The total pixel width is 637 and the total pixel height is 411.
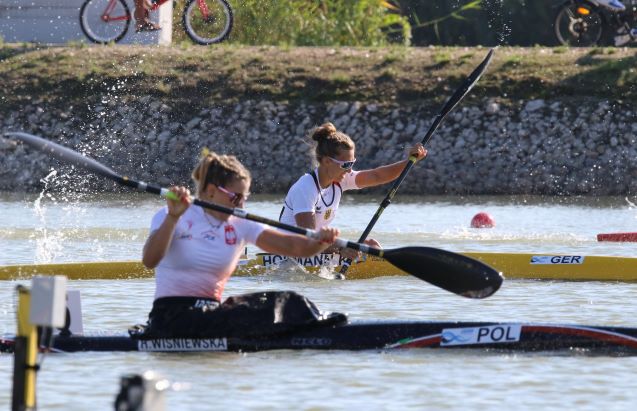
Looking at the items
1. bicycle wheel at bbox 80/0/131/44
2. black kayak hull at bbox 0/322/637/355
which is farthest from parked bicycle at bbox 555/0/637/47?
black kayak hull at bbox 0/322/637/355

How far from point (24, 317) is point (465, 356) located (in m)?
2.80

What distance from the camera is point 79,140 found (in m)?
22.1

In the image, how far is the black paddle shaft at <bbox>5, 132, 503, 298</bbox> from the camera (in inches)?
293

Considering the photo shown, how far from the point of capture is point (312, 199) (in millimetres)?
10359

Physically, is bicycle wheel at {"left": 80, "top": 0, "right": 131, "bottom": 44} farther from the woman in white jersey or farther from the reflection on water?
the woman in white jersey

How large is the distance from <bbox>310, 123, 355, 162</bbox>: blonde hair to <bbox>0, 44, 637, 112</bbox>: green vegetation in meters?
12.2

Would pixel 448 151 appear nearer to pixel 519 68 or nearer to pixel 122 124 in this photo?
pixel 519 68

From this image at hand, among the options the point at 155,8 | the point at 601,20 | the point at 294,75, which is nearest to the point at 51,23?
the point at 155,8

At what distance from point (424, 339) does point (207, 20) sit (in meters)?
16.9

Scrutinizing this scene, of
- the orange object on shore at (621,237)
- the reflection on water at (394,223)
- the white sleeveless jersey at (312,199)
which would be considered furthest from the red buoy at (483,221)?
the white sleeveless jersey at (312,199)

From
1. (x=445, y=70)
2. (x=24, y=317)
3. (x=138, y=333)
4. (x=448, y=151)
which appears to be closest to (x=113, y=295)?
(x=138, y=333)

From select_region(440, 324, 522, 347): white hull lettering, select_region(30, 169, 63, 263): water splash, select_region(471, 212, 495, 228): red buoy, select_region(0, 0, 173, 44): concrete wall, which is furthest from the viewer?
select_region(0, 0, 173, 44): concrete wall

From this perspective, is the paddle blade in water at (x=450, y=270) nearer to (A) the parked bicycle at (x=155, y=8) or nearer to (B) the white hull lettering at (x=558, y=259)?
(B) the white hull lettering at (x=558, y=259)

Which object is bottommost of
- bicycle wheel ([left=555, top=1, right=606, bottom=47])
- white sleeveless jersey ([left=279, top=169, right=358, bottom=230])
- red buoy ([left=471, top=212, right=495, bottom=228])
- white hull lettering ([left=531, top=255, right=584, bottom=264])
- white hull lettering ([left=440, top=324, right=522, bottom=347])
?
red buoy ([left=471, top=212, right=495, bottom=228])
